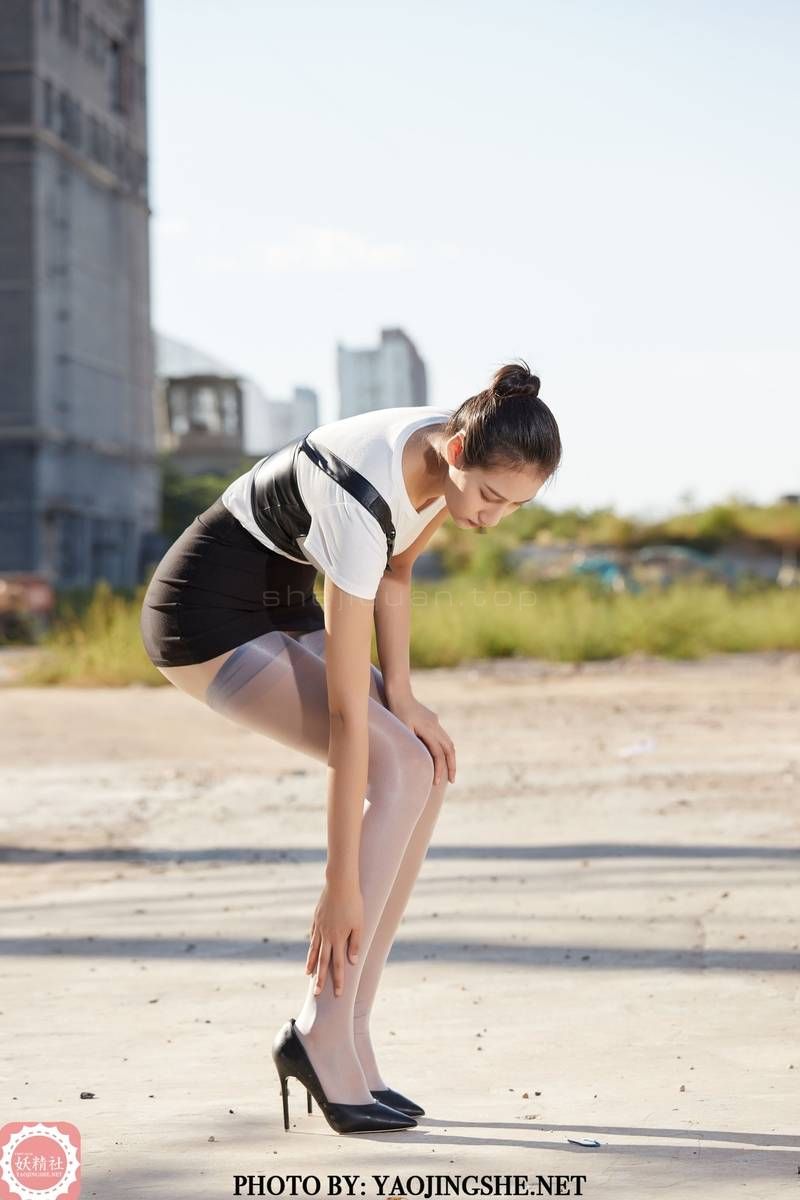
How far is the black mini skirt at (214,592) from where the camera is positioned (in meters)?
3.03

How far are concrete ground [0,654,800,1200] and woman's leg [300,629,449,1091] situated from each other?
150mm

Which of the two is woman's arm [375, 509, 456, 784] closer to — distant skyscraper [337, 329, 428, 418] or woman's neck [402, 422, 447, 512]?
woman's neck [402, 422, 447, 512]

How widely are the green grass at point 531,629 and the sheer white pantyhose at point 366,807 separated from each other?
1281 cm

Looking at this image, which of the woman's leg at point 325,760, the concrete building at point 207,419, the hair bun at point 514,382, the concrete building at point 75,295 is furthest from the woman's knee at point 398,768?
the concrete building at point 207,419

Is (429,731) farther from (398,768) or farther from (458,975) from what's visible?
(458,975)

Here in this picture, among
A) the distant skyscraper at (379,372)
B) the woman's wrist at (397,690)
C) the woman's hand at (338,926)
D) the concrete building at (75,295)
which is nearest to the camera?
the woman's hand at (338,926)

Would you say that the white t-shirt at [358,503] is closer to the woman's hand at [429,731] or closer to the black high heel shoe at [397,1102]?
the woman's hand at [429,731]

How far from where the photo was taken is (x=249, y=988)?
4.18 m

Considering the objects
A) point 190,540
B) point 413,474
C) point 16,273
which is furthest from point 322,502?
point 16,273

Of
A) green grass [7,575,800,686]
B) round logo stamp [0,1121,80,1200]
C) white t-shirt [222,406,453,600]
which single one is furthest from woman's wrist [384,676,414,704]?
green grass [7,575,800,686]

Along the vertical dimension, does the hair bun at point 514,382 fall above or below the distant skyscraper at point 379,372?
below

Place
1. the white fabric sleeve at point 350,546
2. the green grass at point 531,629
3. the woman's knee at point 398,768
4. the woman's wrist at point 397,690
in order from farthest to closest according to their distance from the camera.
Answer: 1. the green grass at point 531,629
2. the woman's wrist at point 397,690
3. the woman's knee at point 398,768
4. the white fabric sleeve at point 350,546

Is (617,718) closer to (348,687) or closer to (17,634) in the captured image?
(348,687)

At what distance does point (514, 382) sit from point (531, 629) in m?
16.3
